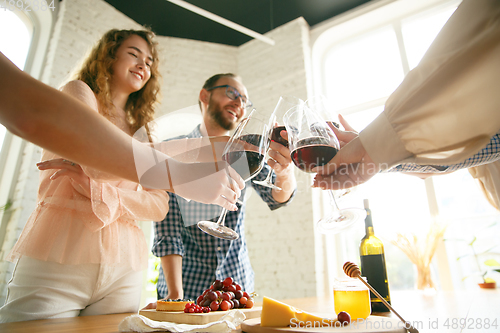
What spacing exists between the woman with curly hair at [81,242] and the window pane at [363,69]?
3284mm

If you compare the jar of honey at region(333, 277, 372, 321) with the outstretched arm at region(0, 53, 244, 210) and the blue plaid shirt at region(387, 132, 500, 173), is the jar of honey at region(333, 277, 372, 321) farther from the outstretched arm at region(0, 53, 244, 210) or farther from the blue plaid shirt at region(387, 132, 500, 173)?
the outstretched arm at region(0, 53, 244, 210)

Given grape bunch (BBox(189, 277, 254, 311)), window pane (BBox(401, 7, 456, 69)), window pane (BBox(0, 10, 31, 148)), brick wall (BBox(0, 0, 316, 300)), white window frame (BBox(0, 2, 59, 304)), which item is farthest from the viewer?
window pane (BBox(401, 7, 456, 69))

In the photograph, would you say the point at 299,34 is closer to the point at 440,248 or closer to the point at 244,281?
the point at 440,248

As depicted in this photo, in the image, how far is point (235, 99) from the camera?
179cm

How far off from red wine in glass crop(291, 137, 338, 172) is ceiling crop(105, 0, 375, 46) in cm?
352

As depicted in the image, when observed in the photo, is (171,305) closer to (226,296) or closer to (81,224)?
(226,296)

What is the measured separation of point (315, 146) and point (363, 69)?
144 inches

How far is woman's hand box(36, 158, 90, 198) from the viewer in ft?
3.03

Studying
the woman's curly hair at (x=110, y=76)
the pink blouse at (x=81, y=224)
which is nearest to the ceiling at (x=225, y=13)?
the woman's curly hair at (x=110, y=76)

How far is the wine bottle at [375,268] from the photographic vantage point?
0.90m

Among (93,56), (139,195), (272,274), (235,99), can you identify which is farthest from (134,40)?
(272,274)

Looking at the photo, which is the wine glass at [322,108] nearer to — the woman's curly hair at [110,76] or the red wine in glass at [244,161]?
the red wine in glass at [244,161]

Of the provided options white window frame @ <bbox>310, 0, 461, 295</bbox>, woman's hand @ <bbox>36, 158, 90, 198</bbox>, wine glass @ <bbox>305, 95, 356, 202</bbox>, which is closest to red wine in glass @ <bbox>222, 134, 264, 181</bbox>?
wine glass @ <bbox>305, 95, 356, 202</bbox>

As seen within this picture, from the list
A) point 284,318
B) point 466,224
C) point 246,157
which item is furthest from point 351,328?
point 466,224
